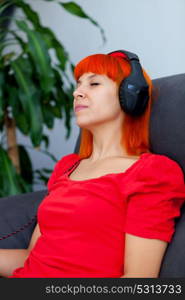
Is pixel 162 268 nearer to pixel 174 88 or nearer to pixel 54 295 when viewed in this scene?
pixel 54 295

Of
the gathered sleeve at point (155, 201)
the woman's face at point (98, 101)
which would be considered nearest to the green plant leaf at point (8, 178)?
the woman's face at point (98, 101)

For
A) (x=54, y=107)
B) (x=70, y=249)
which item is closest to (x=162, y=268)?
(x=70, y=249)

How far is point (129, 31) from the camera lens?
1948 millimetres

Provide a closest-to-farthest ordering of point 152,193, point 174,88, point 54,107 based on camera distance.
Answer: point 152,193
point 174,88
point 54,107

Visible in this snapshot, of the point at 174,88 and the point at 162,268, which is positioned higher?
the point at 174,88

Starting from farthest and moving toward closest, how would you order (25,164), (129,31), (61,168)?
(25,164), (129,31), (61,168)

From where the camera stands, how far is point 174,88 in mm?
1008

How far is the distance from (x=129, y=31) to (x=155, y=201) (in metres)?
1.30

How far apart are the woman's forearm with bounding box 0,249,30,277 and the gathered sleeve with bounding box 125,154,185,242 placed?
0.38 m

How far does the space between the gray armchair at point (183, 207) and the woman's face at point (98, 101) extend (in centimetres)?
11

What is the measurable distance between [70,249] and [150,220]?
0.20 m

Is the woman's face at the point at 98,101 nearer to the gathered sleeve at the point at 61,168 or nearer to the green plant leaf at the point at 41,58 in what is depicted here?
the gathered sleeve at the point at 61,168

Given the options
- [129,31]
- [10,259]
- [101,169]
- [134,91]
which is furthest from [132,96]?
[129,31]

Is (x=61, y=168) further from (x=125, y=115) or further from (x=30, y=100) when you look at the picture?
(x=30, y=100)
